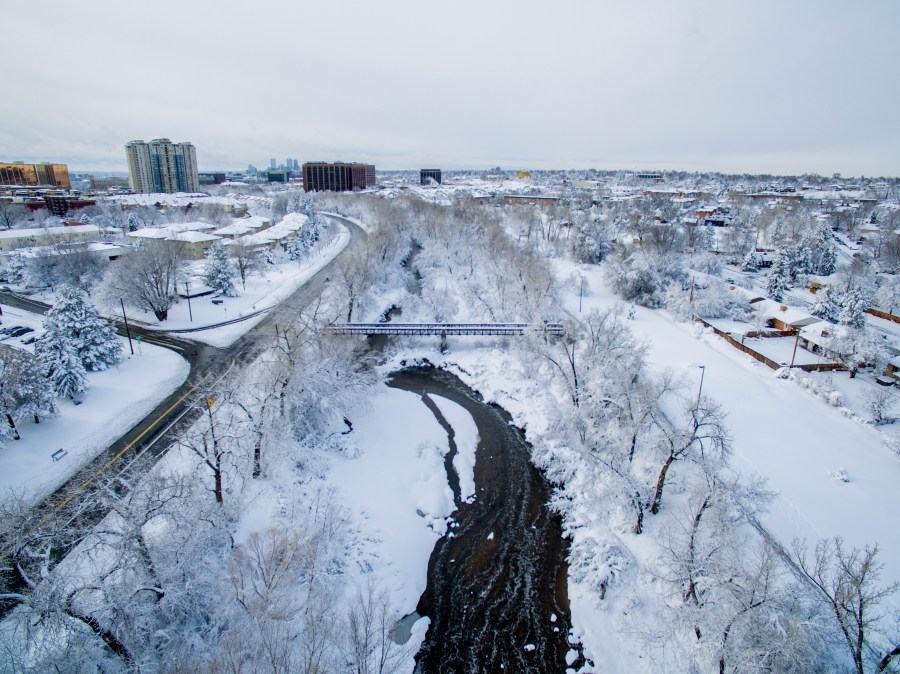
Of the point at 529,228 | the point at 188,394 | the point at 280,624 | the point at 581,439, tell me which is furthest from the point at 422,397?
the point at 529,228

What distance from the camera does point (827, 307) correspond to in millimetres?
38125

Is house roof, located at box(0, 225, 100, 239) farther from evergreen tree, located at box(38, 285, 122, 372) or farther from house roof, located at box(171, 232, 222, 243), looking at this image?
evergreen tree, located at box(38, 285, 122, 372)

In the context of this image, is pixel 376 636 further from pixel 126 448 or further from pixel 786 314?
pixel 786 314

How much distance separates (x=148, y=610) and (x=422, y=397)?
62.1 ft

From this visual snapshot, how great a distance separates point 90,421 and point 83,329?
789cm

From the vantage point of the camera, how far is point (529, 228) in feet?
221

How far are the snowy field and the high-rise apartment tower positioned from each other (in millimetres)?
122769

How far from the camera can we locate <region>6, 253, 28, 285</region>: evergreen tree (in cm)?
4378

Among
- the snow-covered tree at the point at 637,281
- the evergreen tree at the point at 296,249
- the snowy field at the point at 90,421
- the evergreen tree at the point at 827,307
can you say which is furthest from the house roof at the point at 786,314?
the evergreen tree at the point at 296,249

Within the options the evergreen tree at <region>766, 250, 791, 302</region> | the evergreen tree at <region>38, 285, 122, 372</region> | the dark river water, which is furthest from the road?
the evergreen tree at <region>766, 250, 791, 302</region>

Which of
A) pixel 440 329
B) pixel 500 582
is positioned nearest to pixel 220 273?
pixel 440 329

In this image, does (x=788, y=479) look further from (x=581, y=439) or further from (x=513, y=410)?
(x=513, y=410)

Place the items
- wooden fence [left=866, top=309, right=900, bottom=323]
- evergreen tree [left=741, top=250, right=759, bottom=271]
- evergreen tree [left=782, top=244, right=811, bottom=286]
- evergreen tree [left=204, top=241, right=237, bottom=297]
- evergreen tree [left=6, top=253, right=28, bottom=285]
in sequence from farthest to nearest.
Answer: evergreen tree [left=741, top=250, right=759, bottom=271] → evergreen tree [left=782, top=244, right=811, bottom=286] → evergreen tree [left=6, top=253, right=28, bottom=285] → evergreen tree [left=204, top=241, right=237, bottom=297] → wooden fence [left=866, top=309, right=900, bottom=323]

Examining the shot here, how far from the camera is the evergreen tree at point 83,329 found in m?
26.3
